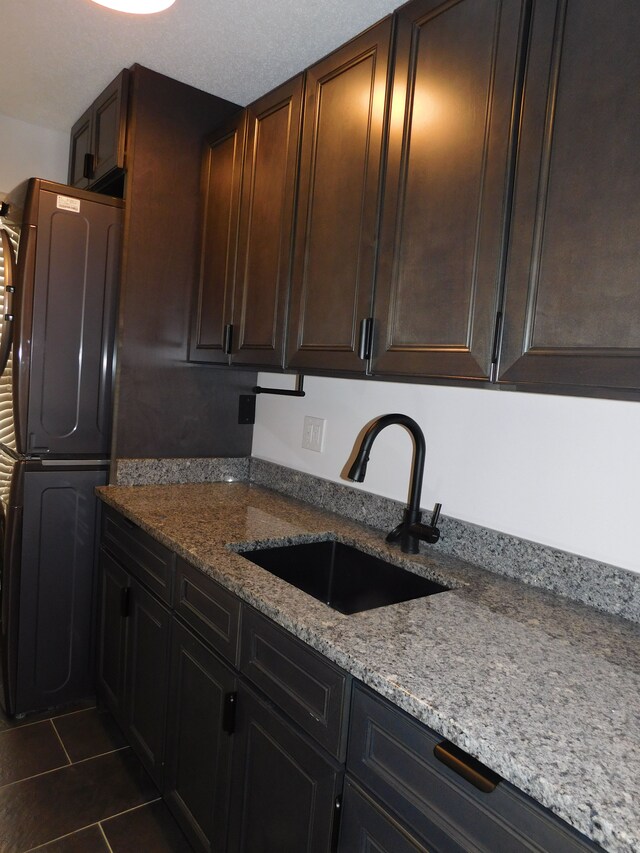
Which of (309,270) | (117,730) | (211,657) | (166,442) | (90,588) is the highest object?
(309,270)

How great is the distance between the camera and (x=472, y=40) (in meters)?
1.20

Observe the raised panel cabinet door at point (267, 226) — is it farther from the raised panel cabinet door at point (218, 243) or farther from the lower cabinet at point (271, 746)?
the lower cabinet at point (271, 746)

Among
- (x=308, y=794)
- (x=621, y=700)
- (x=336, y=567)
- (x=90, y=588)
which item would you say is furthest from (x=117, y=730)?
(x=621, y=700)

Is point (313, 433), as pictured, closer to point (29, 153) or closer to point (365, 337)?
point (365, 337)

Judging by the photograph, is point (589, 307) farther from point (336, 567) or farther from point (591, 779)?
point (336, 567)

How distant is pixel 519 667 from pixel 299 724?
44cm

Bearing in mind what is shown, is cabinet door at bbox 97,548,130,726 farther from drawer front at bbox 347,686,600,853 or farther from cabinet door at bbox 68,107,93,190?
cabinet door at bbox 68,107,93,190

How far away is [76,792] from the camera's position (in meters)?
1.78

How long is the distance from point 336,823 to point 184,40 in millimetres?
2165

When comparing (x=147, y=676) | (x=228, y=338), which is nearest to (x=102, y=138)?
(x=228, y=338)

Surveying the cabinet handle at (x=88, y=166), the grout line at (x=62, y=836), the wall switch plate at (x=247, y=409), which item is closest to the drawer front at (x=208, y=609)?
the grout line at (x=62, y=836)

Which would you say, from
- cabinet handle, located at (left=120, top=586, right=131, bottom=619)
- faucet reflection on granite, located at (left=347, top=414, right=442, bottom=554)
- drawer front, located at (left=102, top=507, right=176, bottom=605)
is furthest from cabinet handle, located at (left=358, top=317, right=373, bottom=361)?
cabinet handle, located at (left=120, top=586, right=131, bottom=619)

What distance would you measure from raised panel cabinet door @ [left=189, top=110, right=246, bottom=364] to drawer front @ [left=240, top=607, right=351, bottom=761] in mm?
1092

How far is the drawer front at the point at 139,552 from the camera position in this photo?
5.35 ft
